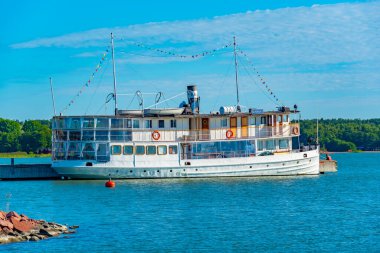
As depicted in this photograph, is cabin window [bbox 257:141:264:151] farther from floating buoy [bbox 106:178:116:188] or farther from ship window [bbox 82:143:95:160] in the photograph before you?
ship window [bbox 82:143:95:160]

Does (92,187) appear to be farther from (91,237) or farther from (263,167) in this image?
(91,237)

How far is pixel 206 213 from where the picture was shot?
4969cm

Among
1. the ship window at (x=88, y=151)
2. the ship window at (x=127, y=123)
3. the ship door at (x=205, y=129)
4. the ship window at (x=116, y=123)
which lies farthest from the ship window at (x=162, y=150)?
the ship window at (x=88, y=151)

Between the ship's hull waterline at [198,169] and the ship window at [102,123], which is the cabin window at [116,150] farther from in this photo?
the ship window at [102,123]

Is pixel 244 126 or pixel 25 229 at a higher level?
pixel 244 126

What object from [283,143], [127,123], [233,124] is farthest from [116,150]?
[283,143]

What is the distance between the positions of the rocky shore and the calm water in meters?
0.80

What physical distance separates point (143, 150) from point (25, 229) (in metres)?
27.9

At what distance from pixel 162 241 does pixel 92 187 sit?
24749 mm

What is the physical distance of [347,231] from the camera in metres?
43.1

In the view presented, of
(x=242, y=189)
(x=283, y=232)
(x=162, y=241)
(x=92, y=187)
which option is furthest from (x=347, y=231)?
(x=92, y=187)

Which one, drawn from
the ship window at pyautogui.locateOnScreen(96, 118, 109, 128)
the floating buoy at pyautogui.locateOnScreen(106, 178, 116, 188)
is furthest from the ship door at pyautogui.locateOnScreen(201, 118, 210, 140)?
the floating buoy at pyautogui.locateOnScreen(106, 178, 116, 188)

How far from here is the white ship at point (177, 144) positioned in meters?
68.1

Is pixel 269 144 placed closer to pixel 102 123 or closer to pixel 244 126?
pixel 244 126
